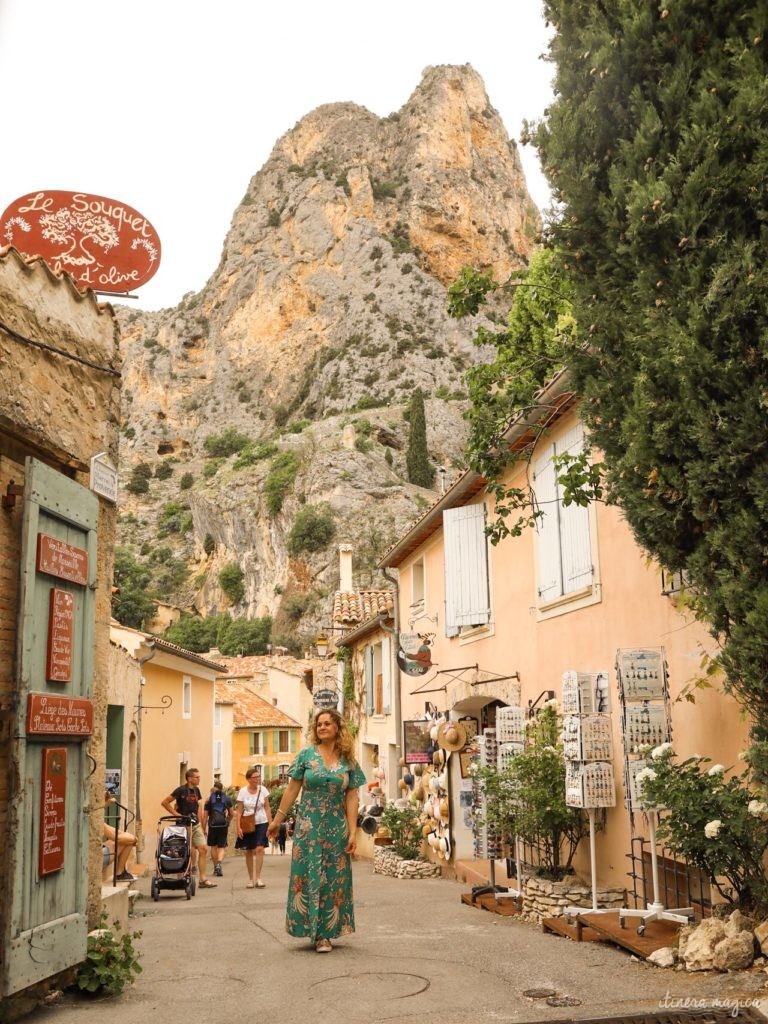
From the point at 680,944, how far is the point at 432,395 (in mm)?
80419

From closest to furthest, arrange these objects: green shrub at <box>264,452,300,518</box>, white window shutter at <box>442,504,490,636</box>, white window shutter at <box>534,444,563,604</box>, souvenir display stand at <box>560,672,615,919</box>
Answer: souvenir display stand at <box>560,672,615,919</box> < white window shutter at <box>534,444,563,604</box> < white window shutter at <box>442,504,490,636</box> < green shrub at <box>264,452,300,518</box>

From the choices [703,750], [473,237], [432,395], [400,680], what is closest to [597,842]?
[703,750]

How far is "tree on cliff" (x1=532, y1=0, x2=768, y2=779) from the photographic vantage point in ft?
15.5

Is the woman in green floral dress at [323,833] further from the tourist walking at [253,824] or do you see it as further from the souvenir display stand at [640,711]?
the tourist walking at [253,824]

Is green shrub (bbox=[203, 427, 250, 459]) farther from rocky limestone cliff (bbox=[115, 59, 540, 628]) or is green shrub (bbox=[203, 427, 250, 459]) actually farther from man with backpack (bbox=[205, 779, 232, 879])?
man with backpack (bbox=[205, 779, 232, 879])

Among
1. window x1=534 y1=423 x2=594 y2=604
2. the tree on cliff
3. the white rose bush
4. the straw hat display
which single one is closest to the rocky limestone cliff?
the straw hat display

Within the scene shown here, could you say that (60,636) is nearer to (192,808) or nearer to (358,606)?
(192,808)

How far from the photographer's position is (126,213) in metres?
7.72

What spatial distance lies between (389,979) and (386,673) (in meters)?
15.0

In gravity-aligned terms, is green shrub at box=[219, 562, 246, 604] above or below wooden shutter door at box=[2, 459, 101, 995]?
above

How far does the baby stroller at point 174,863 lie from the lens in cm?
1212

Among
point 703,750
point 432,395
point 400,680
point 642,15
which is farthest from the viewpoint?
point 432,395

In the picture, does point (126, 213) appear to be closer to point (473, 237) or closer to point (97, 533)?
point (97, 533)

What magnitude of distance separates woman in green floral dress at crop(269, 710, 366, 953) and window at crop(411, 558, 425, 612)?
36.3 feet
